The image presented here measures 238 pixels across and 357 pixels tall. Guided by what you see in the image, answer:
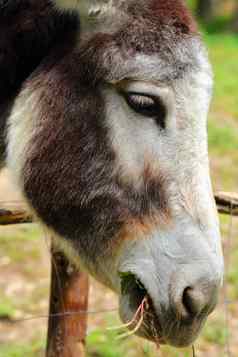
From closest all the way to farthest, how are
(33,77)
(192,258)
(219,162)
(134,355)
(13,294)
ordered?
(192,258) → (33,77) → (134,355) → (13,294) → (219,162)

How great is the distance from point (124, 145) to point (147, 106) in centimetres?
16

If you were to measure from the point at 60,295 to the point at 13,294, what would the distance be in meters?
2.07

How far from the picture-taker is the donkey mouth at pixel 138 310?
2352 mm

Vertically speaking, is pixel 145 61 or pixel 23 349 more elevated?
pixel 145 61

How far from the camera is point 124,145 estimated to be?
8.01 ft

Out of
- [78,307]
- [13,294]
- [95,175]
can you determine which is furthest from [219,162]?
[95,175]

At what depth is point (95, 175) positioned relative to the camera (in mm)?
2488

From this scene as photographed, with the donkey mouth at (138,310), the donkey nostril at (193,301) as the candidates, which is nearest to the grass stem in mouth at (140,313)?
the donkey mouth at (138,310)

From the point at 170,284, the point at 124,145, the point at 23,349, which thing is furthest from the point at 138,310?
the point at 23,349

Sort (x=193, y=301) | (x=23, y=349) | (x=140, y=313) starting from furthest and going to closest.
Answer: (x=23, y=349) < (x=140, y=313) < (x=193, y=301)

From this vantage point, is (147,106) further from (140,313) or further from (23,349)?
(23,349)

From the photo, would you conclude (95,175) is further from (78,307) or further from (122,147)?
(78,307)

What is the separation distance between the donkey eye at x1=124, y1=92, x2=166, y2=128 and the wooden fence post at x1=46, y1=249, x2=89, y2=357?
86cm

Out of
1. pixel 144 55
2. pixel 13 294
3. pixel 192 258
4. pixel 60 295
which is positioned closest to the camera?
pixel 192 258
